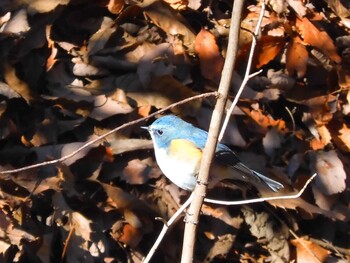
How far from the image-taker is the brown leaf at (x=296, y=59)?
11.8ft

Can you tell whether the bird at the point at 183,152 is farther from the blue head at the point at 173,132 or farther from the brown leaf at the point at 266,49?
the brown leaf at the point at 266,49

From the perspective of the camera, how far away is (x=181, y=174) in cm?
279

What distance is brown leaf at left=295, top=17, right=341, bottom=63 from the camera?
360 cm

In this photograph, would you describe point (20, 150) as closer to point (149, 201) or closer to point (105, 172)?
point (105, 172)

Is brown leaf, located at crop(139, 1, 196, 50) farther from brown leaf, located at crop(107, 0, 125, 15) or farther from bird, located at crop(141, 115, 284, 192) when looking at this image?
bird, located at crop(141, 115, 284, 192)

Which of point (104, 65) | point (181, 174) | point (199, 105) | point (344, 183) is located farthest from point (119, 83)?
point (344, 183)

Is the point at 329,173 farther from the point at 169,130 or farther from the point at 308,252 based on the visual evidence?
the point at 169,130

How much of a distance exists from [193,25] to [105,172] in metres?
0.86

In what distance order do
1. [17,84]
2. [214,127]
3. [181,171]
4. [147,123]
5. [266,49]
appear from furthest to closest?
[266,49] < [147,123] < [17,84] < [181,171] < [214,127]

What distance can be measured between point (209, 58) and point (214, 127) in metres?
1.55

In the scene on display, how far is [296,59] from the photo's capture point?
11.8ft

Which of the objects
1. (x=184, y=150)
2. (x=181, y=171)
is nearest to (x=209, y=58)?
(x=184, y=150)

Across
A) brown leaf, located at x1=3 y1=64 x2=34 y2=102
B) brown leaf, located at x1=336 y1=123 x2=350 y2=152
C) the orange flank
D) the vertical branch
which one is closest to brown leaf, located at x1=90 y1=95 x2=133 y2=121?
brown leaf, located at x1=3 y1=64 x2=34 y2=102

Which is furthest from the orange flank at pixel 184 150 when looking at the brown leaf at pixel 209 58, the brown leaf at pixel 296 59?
the brown leaf at pixel 296 59
